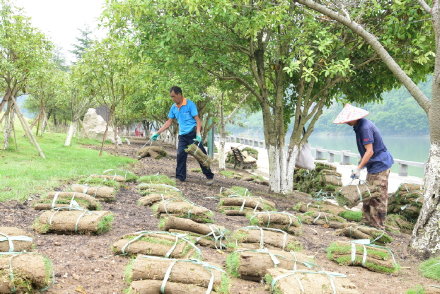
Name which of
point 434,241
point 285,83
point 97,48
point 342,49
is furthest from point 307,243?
point 97,48

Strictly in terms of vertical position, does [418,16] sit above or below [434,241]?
above

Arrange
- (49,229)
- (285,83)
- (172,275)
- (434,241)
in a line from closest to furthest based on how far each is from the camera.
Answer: (172,275)
(49,229)
(434,241)
(285,83)

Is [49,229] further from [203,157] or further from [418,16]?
[418,16]

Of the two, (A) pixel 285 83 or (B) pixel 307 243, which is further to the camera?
(A) pixel 285 83

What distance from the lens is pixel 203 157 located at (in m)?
9.59

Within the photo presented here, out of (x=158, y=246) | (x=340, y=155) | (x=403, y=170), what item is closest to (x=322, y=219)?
(x=158, y=246)

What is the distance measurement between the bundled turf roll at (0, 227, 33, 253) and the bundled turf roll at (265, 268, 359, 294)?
81.4 inches

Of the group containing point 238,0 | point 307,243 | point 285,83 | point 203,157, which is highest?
point 238,0

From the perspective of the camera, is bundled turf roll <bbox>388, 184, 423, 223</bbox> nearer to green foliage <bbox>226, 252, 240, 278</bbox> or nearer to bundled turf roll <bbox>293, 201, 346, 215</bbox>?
bundled turf roll <bbox>293, 201, 346, 215</bbox>

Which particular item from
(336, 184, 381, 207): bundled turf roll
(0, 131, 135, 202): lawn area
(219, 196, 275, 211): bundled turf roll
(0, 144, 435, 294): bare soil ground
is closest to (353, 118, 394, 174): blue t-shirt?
(336, 184, 381, 207): bundled turf roll

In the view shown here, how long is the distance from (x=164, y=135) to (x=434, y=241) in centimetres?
3436

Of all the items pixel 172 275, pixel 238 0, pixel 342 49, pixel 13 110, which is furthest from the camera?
pixel 13 110

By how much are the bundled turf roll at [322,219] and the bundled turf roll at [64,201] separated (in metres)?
3.34

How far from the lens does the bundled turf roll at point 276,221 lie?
5934 mm
